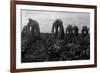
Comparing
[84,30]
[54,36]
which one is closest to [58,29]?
[54,36]

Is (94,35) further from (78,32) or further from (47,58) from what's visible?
(47,58)

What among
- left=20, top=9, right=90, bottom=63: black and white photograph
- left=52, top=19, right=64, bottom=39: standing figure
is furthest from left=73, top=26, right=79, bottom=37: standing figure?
left=52, top=19, right=64, bottom=39: standing figure

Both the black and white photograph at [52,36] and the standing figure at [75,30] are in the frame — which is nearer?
the black and white photograph at [52,36]

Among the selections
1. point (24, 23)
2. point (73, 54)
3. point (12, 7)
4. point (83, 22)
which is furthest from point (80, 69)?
point (12, 7)

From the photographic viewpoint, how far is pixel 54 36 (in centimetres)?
165

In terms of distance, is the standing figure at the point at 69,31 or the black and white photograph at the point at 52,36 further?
the standing figure at the point at 69,31

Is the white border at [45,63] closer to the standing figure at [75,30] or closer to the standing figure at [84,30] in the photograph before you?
the standing figure at [84,30]

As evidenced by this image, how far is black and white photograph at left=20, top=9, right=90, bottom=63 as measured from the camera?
1577mm

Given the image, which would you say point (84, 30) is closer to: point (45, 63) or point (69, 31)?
point (69, 31)

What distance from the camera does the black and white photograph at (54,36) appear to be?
1.58 m

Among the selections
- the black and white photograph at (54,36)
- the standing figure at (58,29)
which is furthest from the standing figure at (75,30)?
the standing figure at (58,29)

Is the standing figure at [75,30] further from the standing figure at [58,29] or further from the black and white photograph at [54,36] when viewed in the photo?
the standing figure at [58,29]

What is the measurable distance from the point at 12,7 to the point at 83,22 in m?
0.68

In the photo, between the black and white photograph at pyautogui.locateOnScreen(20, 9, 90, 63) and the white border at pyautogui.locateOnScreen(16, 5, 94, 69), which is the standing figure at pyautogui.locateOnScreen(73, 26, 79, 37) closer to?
the black and white photograph at pyautogui.locateOnScreen(20, 9, 90, 63)
